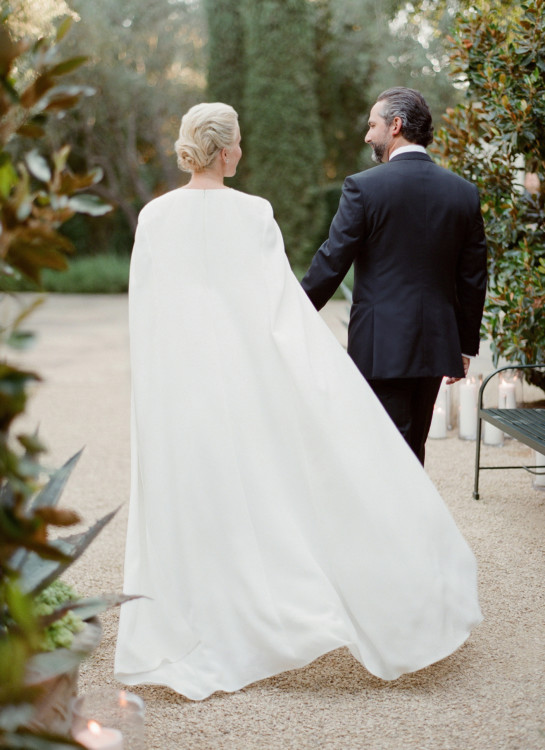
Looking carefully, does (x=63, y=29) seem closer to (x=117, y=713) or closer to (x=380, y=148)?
(x=117, y=713)

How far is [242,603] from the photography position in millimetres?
2754

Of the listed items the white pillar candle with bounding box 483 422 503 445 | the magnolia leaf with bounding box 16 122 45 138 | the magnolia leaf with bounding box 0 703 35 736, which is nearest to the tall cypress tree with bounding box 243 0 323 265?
the white pillar candle with bounding box 483 422 503 445

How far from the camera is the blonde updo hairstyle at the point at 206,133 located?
9.21 ft

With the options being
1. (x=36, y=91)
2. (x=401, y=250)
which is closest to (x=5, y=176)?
(x=36, y=91)

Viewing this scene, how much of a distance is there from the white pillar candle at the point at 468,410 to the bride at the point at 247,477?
3.40 meters

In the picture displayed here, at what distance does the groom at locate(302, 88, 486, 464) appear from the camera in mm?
3369

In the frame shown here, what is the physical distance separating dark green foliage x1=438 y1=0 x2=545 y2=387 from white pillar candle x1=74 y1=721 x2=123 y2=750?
4283 millimetres

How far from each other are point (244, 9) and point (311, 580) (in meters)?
17.0

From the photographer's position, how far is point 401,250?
11.2ft

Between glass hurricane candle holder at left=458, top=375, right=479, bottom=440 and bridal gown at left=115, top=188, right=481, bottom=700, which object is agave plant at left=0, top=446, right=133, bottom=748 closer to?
bridal gown at left=115, top=188, right=481, bottom=700

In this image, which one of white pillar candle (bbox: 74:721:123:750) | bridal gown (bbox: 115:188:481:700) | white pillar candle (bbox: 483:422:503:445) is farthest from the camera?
white pillar candle (bbox: 483:422:503:445)

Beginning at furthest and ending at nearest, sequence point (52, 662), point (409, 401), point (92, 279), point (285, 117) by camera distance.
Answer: point (92, 279), point (285, 117), point (409, 401), point (52, 662)

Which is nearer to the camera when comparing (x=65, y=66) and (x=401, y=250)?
(x=65, y=66)

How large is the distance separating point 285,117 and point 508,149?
1272 cm
